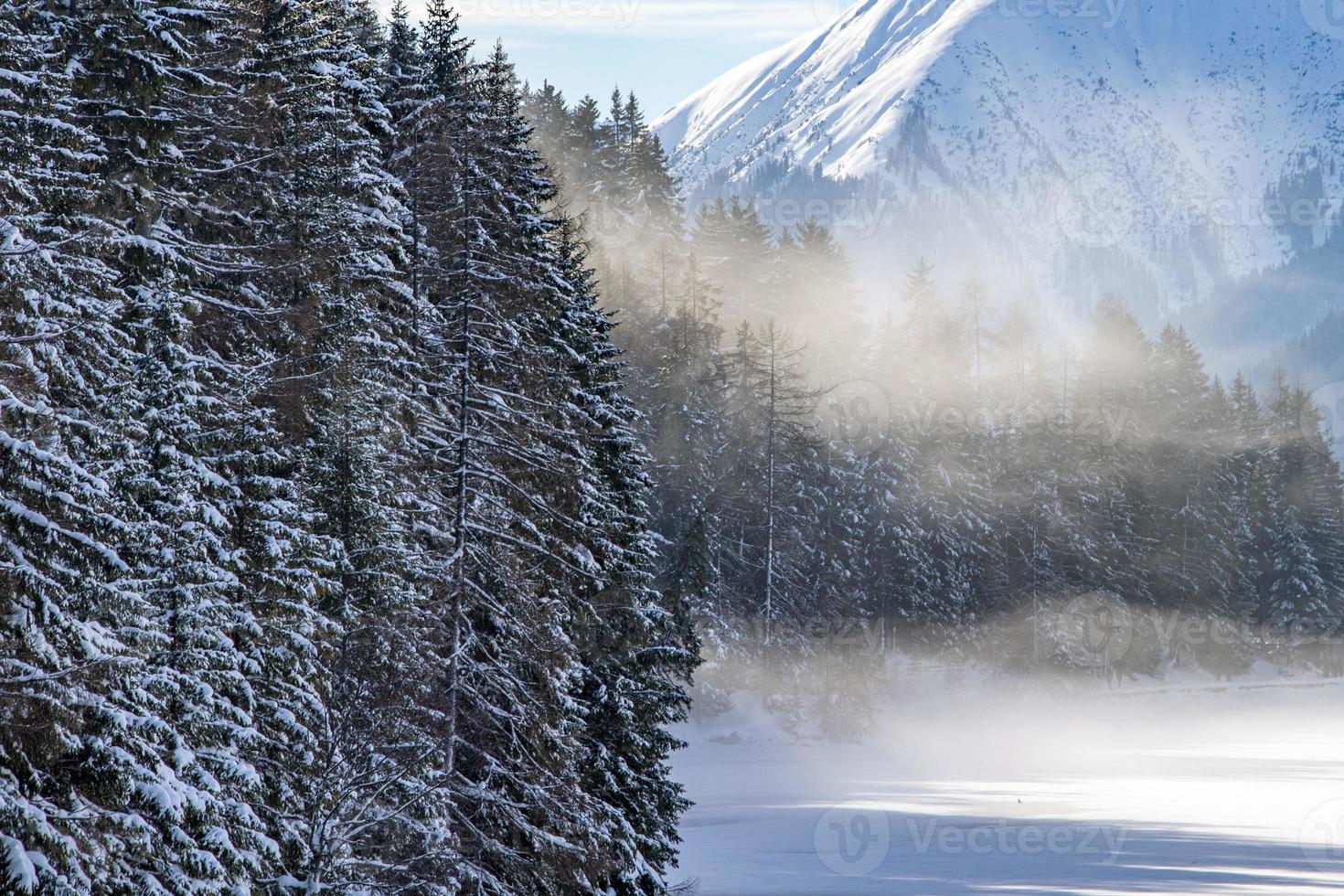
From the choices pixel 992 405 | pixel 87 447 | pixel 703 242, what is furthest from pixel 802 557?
pixel 87 447

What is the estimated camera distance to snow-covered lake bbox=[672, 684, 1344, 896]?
98.1 feet

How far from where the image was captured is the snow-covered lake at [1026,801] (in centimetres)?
2991

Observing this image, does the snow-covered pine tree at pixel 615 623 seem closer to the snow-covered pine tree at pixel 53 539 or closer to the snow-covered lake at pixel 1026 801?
the snow-covered lake at pixel 1026 801

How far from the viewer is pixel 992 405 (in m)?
72.4

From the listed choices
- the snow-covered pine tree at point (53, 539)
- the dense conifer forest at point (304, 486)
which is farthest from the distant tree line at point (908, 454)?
the snow-covered pine tree at point (53, 539)

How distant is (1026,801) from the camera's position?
40812mm

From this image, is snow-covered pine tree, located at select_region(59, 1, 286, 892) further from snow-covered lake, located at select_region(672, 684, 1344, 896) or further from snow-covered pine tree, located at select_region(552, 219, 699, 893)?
snow-covered lake, located at select_region(672, 684, 1344, 896)

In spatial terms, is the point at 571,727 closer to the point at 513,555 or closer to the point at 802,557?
the point at 513,555

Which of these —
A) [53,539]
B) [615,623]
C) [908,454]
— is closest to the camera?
[53,539]

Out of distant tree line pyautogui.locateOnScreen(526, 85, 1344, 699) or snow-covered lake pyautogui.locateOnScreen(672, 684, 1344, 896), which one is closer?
snow-covered lake pyautogui.locateOnScreen(672, 684, 1344, 896)

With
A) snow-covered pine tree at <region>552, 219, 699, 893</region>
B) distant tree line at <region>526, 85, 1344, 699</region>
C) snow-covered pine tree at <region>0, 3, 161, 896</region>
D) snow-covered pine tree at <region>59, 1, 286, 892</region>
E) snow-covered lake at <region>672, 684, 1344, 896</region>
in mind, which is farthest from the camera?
distant tree line at <region>526, 85, 1344, 699</region>

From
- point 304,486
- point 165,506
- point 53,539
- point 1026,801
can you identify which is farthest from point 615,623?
point 1026,801

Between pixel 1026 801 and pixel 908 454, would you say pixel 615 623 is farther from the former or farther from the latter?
pixel 908 454

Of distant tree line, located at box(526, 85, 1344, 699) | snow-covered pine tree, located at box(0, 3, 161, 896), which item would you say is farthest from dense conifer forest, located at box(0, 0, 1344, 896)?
distant tree line, located at box(526, 85, 1344, 699)
